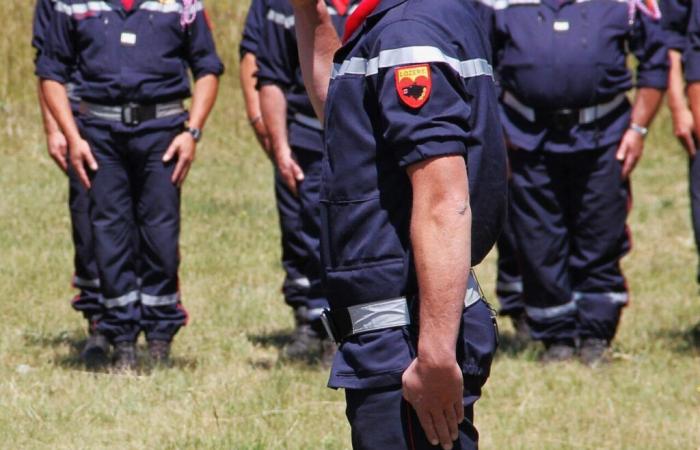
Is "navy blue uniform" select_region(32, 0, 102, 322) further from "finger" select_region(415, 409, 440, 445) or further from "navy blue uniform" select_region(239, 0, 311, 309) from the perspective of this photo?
"finger" select_region(415, 409, 440, 445)

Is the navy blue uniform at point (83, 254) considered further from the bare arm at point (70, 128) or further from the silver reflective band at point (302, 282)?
the silver reflective band at point (302, 282)

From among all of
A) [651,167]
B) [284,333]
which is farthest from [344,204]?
[651,167]

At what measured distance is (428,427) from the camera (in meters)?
3.47

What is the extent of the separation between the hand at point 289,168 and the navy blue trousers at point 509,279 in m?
1.44

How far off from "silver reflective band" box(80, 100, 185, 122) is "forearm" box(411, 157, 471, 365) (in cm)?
398

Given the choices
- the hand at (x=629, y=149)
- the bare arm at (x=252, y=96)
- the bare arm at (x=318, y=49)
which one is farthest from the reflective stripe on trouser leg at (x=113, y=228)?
the bare arm at (x=318, y=49)

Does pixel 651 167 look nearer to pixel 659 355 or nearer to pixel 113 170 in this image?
pixel 659 355

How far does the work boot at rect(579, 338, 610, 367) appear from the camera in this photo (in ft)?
24.5

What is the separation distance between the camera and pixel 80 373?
23.0ft

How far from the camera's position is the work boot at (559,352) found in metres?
7.55

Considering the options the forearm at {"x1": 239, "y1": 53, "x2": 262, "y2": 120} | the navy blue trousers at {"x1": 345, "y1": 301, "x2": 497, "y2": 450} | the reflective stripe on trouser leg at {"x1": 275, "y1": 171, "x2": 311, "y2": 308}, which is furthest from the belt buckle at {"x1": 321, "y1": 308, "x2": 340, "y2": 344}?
the forearm at {"x1": 239, "y1": 53, "x2": 262, "y2": 120}

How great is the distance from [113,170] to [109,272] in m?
0.52

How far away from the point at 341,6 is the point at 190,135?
1.03 m

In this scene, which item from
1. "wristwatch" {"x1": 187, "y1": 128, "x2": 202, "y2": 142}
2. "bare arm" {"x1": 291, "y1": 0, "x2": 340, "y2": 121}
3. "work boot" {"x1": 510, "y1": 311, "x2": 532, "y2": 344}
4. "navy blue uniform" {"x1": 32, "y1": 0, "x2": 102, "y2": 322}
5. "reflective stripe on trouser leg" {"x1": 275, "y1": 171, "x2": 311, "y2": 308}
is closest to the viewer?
"bare arm" {"x1": 291, "y1": 0, "x2": 340, "y2": 121}
